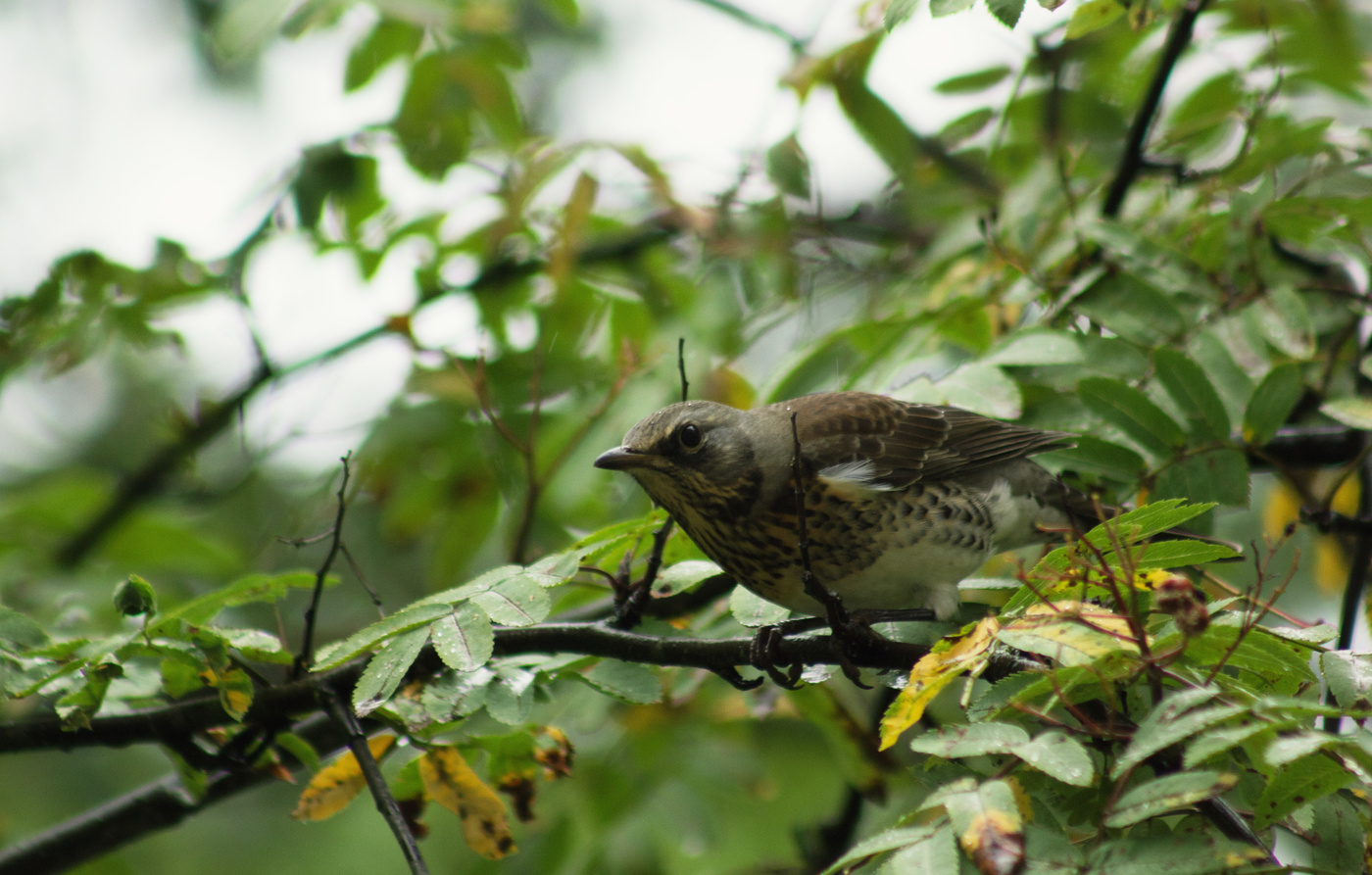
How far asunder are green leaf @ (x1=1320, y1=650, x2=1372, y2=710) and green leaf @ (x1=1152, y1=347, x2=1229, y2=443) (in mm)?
871

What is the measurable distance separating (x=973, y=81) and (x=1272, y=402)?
1843 mm

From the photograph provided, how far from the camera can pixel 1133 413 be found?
2697 millimetres

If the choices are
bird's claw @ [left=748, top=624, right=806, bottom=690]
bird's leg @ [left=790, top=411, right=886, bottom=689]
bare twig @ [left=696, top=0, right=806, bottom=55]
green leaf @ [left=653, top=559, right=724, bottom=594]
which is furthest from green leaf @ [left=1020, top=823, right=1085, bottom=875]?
bare twig @ [left=696, top=0, right=806, bottom=55]

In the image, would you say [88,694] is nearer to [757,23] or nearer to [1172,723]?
[1172,723]

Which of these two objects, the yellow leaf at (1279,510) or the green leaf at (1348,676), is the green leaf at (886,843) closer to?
the green leaf at (1348,676)

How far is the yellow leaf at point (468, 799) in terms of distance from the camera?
2.41m

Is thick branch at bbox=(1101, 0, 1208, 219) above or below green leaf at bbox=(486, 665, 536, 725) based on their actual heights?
above

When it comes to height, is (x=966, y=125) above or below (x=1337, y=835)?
above

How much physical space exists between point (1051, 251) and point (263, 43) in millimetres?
2590

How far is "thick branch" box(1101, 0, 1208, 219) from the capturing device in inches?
126

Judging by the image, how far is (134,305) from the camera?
3662 mm

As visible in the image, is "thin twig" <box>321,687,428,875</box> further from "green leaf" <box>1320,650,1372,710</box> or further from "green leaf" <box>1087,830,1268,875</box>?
"green leaf" <box>1320,650,1372,710</box>

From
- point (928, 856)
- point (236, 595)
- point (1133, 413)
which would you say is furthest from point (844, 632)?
point (236, 595)

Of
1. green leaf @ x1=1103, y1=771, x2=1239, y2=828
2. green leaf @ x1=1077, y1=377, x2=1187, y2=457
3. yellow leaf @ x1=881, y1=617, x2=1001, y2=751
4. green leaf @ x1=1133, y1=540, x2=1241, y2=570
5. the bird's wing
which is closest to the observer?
green leaf @ x1=1103, y1=771, x2=1239, y2=828
